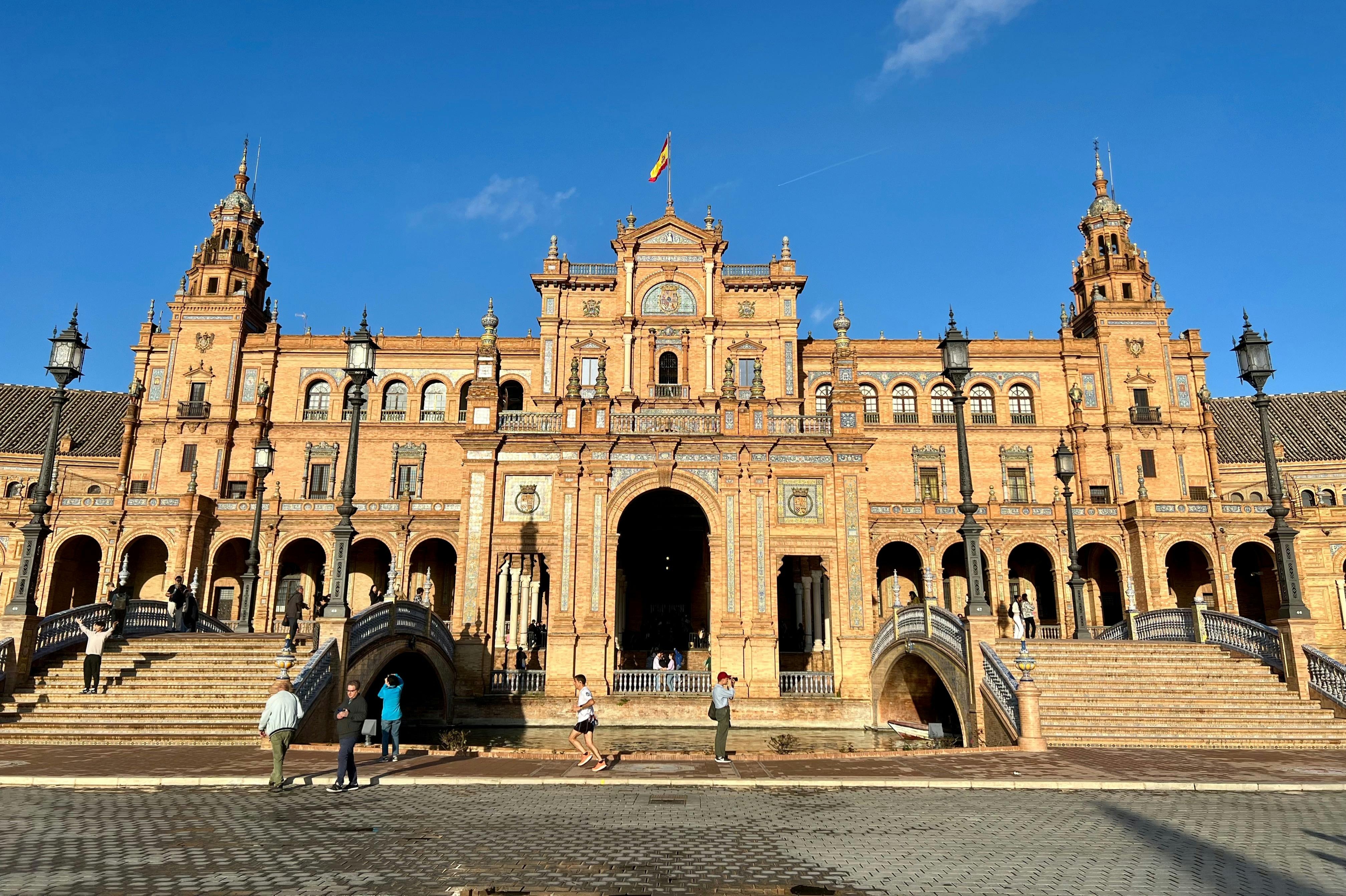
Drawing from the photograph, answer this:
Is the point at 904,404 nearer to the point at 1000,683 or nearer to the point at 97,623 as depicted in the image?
the point at 1000,683

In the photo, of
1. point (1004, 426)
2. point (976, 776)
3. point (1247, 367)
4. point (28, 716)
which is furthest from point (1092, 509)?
point (28, 716)

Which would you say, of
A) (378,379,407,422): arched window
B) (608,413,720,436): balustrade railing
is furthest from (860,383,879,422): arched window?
(378,379,407,422): arched window

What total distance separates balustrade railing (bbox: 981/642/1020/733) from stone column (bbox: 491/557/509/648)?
49.5 ft

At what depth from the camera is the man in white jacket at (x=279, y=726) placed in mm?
11039

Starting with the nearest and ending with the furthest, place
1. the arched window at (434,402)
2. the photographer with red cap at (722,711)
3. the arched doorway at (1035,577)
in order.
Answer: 1. the photographer with red cap at (722,711)
2. the arched doorway at (1035,577)
3. the arched window at (434,402)

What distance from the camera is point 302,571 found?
137 feet

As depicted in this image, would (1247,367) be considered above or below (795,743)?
above

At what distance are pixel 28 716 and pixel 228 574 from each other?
27435 millimetres

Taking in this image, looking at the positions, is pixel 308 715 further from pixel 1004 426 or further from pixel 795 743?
pixel 1004 426

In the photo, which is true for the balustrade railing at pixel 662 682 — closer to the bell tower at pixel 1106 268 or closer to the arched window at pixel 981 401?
the arched window at pixel 981 401

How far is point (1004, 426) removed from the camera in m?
45.4

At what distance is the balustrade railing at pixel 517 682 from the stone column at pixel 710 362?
65.3 ft

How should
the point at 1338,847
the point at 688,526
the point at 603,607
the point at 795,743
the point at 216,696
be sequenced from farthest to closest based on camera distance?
1. the point at 688,526
2. the point at 603,607
3. the point at 795,743
4. the point at 216,696
5. the point at 1338,847

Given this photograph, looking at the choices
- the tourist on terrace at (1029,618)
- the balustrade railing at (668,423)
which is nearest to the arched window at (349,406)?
the balustrade railing at (668,423)
